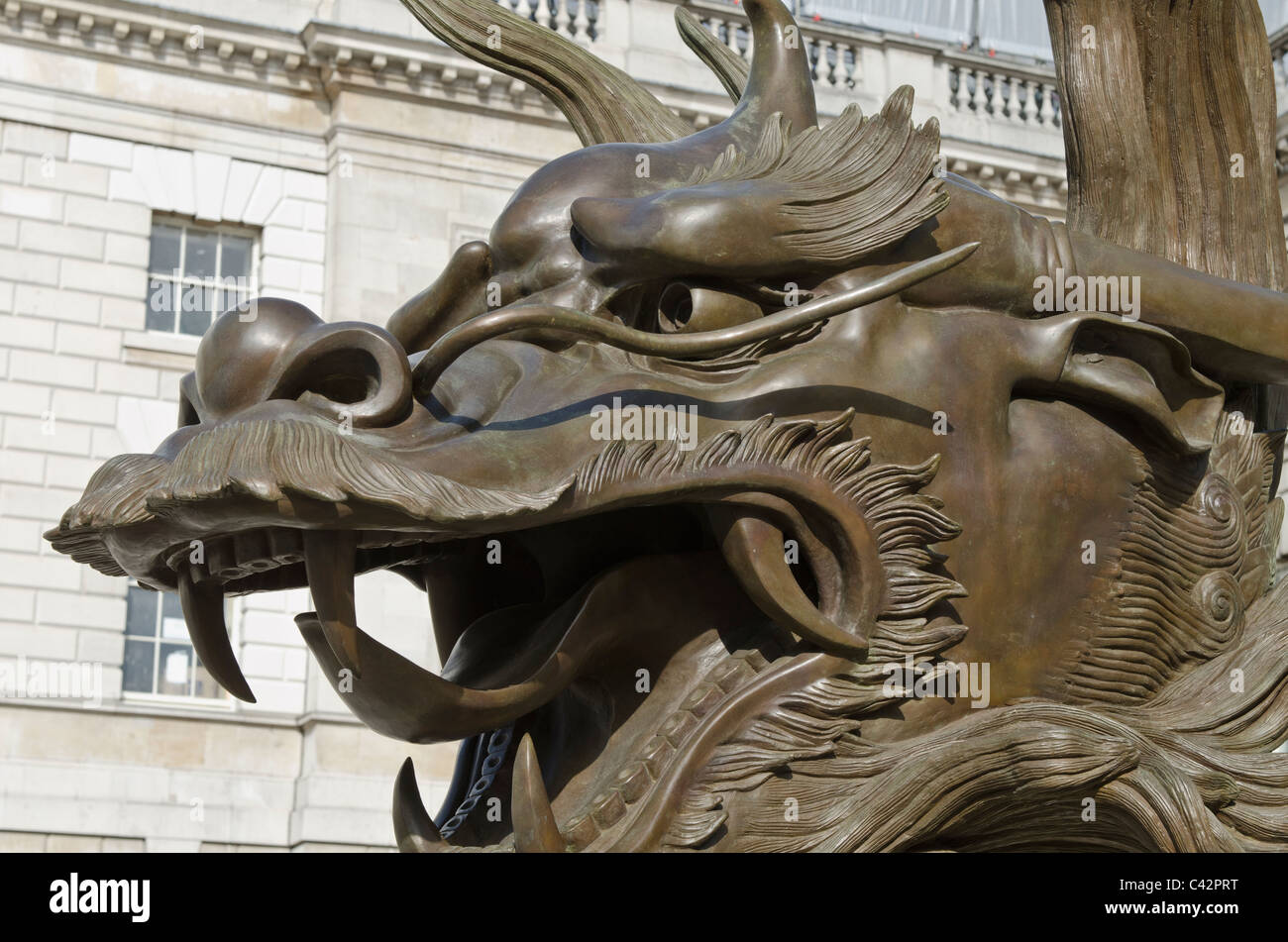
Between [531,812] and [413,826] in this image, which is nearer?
[531,812]

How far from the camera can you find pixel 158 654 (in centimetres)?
1563

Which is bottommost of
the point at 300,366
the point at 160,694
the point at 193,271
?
the point at 300,366

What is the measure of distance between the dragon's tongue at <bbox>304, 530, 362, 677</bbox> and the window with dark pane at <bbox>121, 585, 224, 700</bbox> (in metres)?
13.9

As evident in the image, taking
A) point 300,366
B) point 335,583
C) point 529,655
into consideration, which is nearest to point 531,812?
point 529,655

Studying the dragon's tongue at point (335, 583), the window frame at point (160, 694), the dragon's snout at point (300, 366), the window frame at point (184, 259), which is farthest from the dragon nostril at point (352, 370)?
the window frame at point (184, 259)

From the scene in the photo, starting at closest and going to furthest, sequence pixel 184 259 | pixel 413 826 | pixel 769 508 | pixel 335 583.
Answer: pixel 335 583 → pixel 769 508 → pixel 413 826 → pixel 184 259

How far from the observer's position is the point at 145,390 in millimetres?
16172

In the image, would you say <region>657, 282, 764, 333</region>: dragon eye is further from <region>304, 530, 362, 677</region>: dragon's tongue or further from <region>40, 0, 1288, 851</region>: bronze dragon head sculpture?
<region>304, 530, 362, 677</region>: dragon's tongue

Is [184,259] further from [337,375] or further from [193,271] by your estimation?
[337,375]

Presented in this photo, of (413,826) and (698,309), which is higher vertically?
(698,309)

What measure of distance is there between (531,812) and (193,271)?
1565cm

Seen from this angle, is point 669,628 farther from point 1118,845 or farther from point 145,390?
point 145,390

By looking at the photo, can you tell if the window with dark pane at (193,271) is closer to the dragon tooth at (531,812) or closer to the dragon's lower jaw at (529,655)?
the dragon's lower jaw at (529,655)
